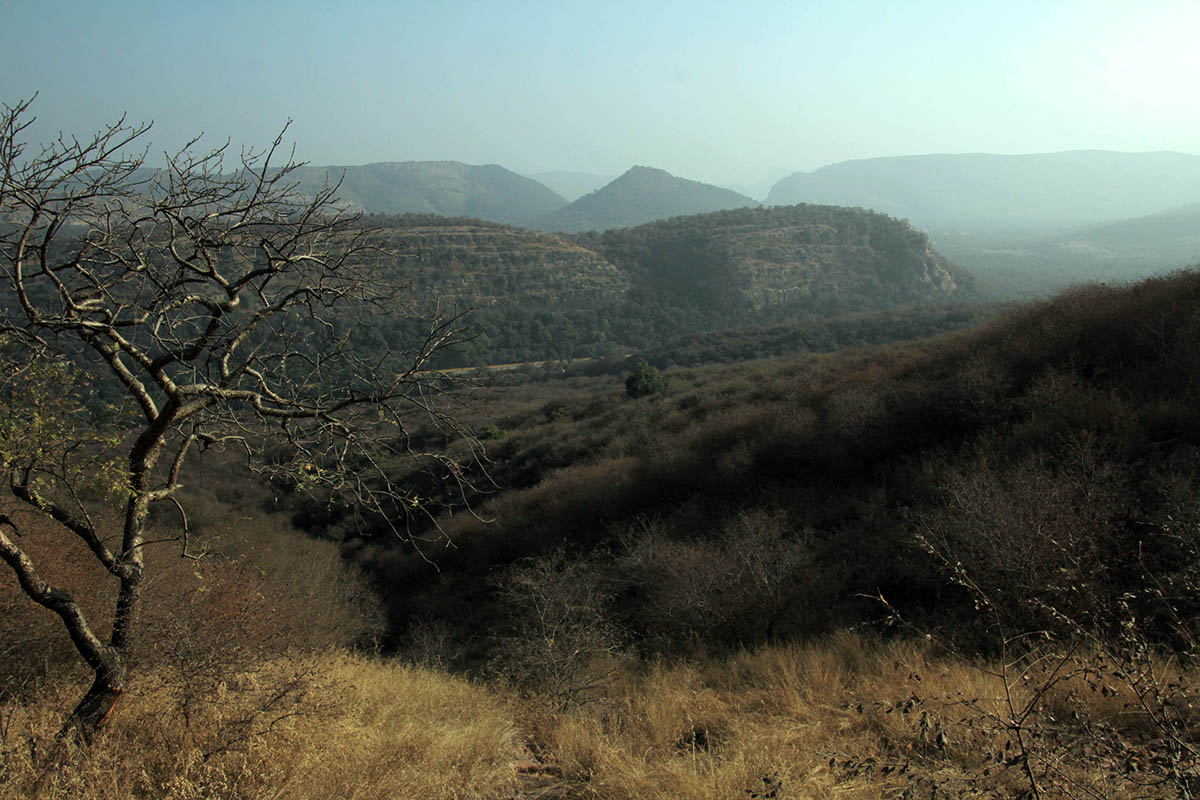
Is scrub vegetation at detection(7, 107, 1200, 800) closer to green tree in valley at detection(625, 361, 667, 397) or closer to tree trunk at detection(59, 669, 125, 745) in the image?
tree trunk at detection(59, 669, 125, 745)

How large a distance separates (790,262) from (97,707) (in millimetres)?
77962

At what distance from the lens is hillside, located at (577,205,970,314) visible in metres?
71.3

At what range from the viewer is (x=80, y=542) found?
29.3ft

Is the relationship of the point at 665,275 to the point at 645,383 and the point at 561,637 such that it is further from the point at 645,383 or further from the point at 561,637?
the point at 561,637

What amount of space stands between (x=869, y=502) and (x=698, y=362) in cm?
3266

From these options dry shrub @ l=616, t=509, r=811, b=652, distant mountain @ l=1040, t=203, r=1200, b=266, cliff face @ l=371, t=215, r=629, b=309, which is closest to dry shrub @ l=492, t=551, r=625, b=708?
dry shrub @ l=616, t=509, r=811, b=652

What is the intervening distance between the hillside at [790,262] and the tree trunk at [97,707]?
68.7 meters

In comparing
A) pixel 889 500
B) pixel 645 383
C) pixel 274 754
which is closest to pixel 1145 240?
pixel 645 383

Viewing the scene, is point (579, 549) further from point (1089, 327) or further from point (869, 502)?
point (1089, 327)

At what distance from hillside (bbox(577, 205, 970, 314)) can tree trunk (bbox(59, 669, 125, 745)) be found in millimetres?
68663

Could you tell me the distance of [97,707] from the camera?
3879 millimetres

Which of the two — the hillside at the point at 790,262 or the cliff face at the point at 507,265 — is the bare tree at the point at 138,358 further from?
the hillside at the point at 790,262

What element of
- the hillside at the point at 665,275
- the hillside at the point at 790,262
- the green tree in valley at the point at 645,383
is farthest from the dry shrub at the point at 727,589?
the hillside at the point at 790,262

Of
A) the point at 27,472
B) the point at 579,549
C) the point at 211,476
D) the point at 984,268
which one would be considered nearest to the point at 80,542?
the point at 27,472
